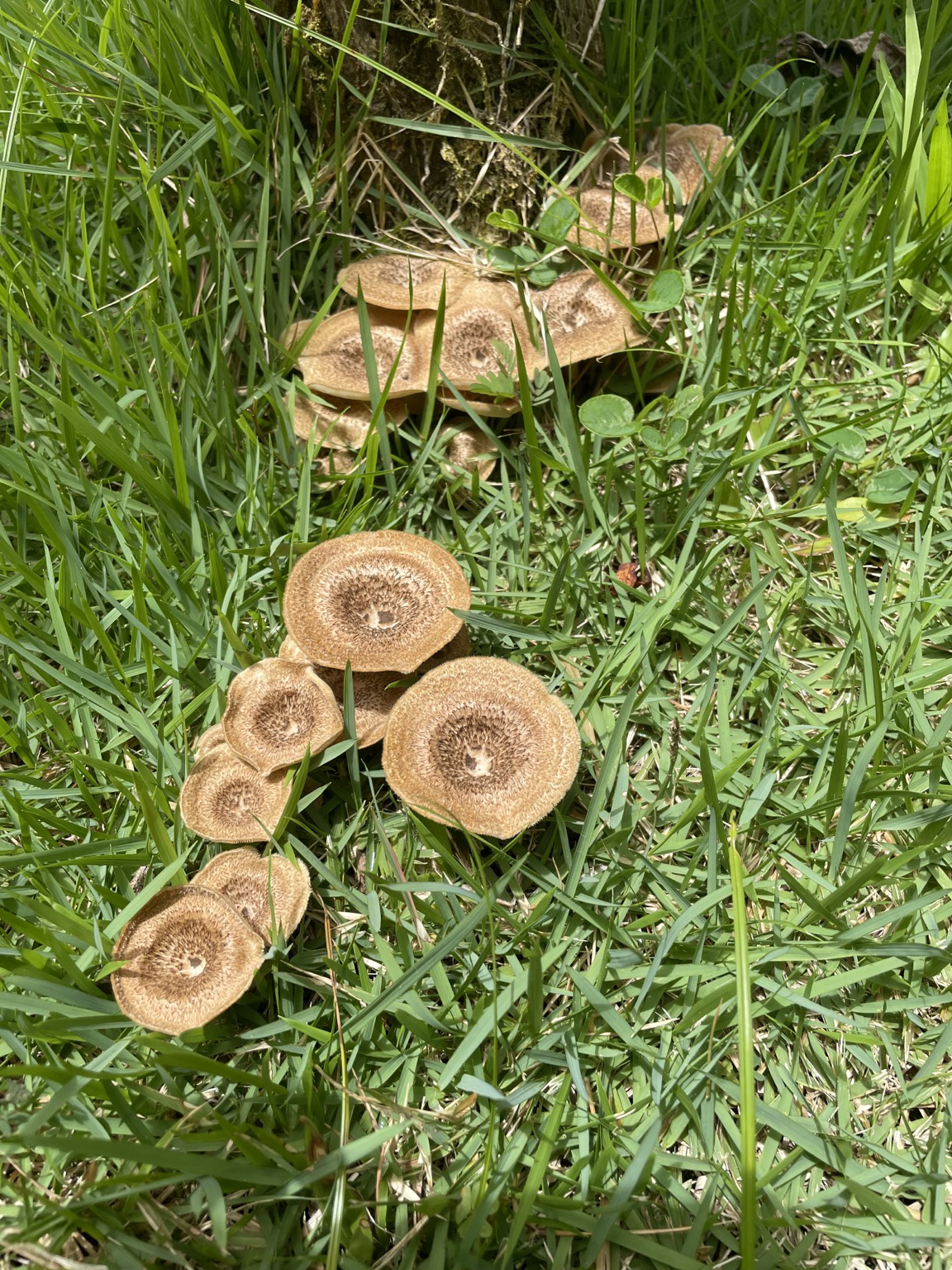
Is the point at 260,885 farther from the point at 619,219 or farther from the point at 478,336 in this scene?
the point at 619,219

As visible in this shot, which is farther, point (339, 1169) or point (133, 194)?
point (133, 194)

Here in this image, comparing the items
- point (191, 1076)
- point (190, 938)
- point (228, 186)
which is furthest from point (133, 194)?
point (191, 1076)

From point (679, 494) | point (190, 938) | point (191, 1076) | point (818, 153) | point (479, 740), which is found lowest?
point (191, 1076)

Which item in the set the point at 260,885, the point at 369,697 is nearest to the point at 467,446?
the point at 369,697

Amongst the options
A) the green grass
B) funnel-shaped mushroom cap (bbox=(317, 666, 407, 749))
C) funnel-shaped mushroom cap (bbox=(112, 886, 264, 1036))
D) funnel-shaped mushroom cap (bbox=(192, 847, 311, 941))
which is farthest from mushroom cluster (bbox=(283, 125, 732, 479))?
funnel-shaped mushroom cap (bbox=(112, 886, 264, 1036))

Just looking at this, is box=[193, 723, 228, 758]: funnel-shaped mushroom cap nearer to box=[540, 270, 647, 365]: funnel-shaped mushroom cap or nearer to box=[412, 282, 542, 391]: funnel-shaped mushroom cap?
box=[412, 282, 542, 391]: funnel-shaped mushroom cap

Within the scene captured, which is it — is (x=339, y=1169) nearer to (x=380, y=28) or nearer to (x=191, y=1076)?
(x=191, y=1076)
